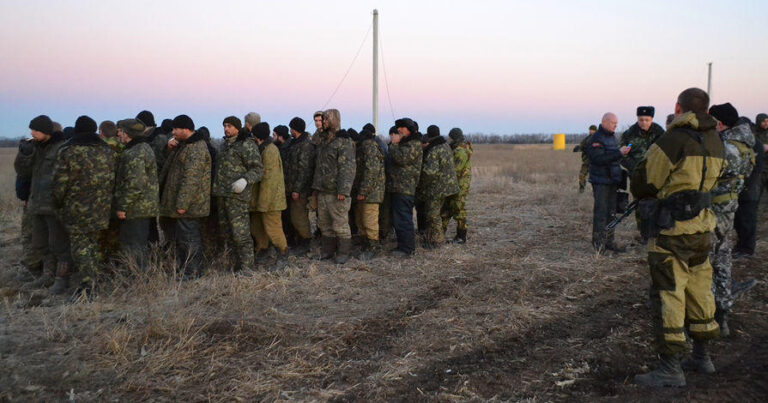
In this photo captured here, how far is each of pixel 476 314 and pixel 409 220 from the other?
2.60 m

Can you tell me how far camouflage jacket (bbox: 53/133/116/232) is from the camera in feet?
18.5

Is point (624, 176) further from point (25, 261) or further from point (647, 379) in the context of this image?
point (25, 261)

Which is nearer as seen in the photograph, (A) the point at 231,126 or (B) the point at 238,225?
(B) the point at 238,225

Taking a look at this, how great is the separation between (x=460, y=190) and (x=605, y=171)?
207 cm

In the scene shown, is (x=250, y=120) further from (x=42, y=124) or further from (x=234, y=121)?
(x=42, y=124)

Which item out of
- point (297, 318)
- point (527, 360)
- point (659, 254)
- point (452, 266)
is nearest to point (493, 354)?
point (527, 360)

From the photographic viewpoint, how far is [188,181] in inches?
250

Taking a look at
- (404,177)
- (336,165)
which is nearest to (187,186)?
(336,165)

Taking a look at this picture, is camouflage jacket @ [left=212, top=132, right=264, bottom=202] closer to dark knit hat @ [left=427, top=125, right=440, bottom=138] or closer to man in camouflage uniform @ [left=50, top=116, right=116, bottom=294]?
man in camouflage uniform @ [left=50, top=116, right=116, bottom=294]

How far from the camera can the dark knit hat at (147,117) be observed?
7410 mm

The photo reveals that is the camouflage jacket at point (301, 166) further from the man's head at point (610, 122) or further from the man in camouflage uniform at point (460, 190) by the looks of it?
the man's head at point (610, 122)

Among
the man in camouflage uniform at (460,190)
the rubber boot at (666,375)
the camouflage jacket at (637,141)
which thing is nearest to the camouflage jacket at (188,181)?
the man in camouflage uniform at (460,190)

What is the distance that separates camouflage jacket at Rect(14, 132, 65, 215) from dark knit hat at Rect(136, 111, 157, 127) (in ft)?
3.69

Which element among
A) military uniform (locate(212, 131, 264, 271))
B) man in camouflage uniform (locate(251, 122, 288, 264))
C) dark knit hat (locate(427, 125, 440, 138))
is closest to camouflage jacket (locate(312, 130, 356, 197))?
man in camouflage uniform (locate(251, 122, 288, 264))
